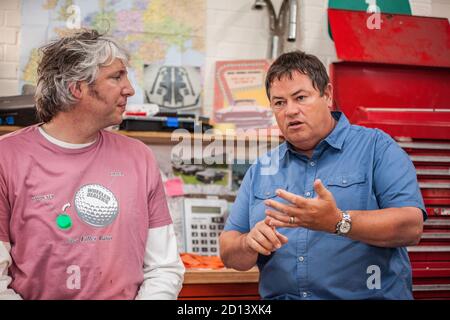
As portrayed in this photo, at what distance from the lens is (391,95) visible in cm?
297

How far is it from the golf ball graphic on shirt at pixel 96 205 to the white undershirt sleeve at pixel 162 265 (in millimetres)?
160

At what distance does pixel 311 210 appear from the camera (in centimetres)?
Answer: 154

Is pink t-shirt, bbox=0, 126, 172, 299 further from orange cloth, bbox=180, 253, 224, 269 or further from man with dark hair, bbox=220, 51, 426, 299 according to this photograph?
orange cloth, bbox=180, 253, 224, 269

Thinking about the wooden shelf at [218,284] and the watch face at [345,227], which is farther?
the wooden shelf at [218,284]

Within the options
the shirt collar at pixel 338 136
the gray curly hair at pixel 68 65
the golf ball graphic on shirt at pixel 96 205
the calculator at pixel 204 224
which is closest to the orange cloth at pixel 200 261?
the calculator at pixel 204 224

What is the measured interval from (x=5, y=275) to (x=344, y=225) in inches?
38.2

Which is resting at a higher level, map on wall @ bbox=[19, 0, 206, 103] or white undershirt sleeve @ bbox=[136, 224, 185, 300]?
map on wall @ bbox=[19, 0, 206, 103]

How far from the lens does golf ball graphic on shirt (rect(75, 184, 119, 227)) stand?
1695 millimetres

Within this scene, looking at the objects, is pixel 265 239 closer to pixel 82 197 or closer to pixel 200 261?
pixel 82 197

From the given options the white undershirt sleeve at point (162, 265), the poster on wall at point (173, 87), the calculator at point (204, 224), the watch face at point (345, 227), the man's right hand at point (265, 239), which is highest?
the poster on wall at point (173, 87)

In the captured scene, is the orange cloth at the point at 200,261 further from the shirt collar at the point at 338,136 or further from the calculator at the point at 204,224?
the shirt collar at the point at 338,136

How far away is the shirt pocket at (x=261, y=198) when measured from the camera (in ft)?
6.32

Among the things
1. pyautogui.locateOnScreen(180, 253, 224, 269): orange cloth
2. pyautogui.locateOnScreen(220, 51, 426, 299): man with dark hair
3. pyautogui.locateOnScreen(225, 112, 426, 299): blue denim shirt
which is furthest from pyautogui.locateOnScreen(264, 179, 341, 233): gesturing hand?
pyautogui.locateOnScreen(180, 253, 224, 269): orange cloth
